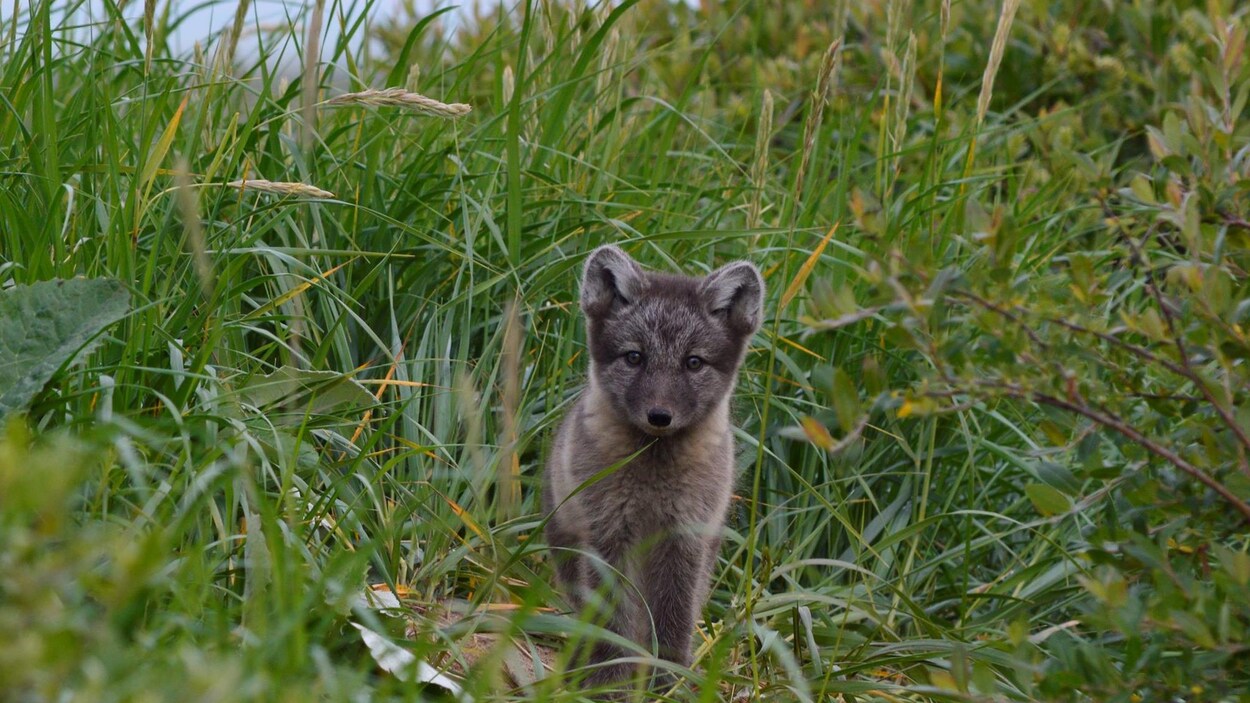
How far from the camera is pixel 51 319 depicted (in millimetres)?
3012

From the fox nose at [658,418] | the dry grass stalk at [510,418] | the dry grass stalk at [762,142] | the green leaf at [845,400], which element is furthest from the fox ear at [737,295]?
the green leaf at [845,400]

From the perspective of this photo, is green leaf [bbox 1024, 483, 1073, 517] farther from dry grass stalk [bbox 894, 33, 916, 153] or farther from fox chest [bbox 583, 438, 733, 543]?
dry grass stalk [bbox 894, 33, 916, 153]

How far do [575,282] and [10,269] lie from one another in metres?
1.87

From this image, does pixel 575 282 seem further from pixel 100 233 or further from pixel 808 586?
pixel 100 233

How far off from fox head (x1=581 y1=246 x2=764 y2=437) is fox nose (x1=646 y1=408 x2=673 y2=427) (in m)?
0.13

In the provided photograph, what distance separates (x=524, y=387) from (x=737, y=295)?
857 mm

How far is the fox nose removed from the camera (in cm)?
368

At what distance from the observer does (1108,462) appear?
448cm

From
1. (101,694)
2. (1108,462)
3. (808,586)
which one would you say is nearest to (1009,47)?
(1108,462)

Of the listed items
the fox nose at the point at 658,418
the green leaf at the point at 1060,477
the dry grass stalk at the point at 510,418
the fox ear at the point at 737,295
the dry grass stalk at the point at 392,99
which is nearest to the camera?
the green leaf at the point at 1060,477

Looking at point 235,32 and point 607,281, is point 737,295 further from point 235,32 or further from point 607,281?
point 235,32

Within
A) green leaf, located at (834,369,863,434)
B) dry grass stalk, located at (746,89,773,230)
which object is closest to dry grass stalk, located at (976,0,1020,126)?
dry grass stalk, located at (746,89,773,230)

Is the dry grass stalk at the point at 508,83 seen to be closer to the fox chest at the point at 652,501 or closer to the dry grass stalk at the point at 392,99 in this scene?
the dry grass stalk at the point at 392,99

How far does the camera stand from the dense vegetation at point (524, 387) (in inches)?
97.6
